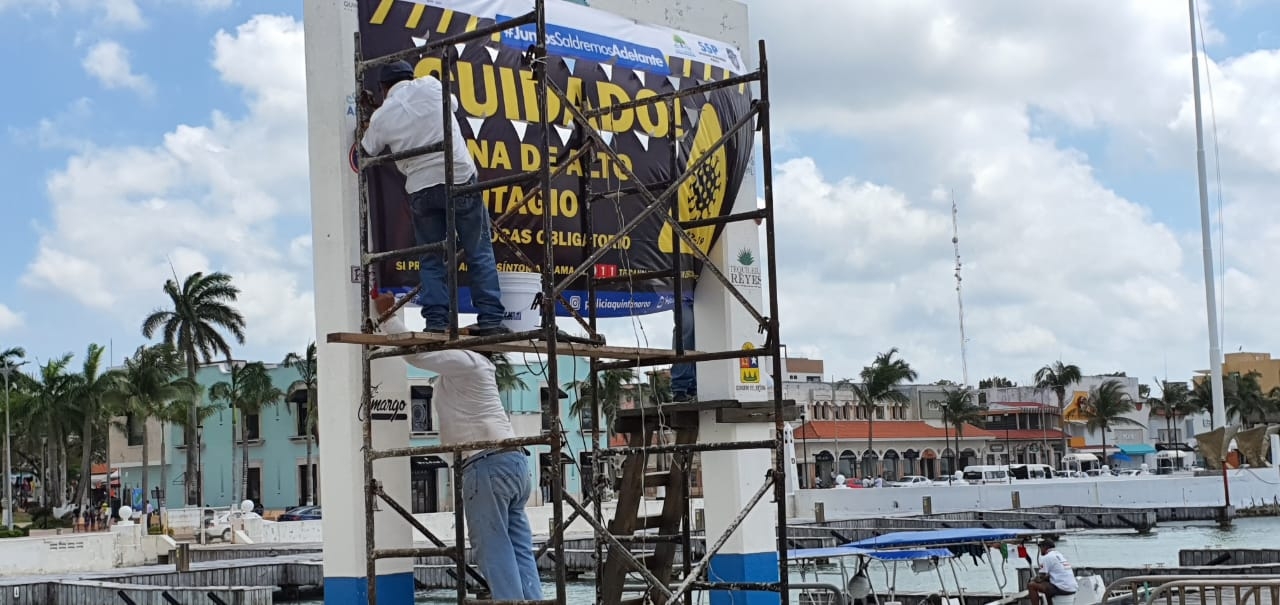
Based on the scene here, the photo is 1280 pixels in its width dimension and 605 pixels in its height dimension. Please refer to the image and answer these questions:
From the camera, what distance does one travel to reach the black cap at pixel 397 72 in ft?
31.2

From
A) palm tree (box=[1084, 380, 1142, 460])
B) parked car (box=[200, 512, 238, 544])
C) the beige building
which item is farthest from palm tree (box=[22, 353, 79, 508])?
the beige building

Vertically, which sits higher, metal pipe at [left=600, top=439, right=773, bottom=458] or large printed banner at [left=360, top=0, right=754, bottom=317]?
large printed banner at [left=360, top=0, right=754, bottom=317]

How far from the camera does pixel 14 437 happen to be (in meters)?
78.8

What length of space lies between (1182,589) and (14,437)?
79.6 m

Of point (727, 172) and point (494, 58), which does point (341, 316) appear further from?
→ point (727, 172)

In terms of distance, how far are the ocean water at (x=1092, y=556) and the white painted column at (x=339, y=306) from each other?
573 inches

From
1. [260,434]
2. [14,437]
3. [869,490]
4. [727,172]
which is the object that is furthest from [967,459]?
[727,172]

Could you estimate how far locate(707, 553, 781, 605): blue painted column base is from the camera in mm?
12500

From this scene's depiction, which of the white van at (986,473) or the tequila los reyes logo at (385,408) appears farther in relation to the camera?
the white van at (986,473)

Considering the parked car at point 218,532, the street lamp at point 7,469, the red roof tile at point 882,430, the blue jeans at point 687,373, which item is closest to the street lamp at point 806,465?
the red roof tile at point 882,430

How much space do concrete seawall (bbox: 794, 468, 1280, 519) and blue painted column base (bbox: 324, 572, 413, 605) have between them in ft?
161

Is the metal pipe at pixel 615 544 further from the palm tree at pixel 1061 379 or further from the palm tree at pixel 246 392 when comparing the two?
the palm tree at pixel 1061 379

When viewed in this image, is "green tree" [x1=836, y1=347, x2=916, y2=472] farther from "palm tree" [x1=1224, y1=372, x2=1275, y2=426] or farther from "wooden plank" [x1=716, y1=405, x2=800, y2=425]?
"wooden plank" [x1=716, y1=405, x2=800, y2=425]

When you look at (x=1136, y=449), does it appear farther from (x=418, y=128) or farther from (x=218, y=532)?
(x=418, y=128)
